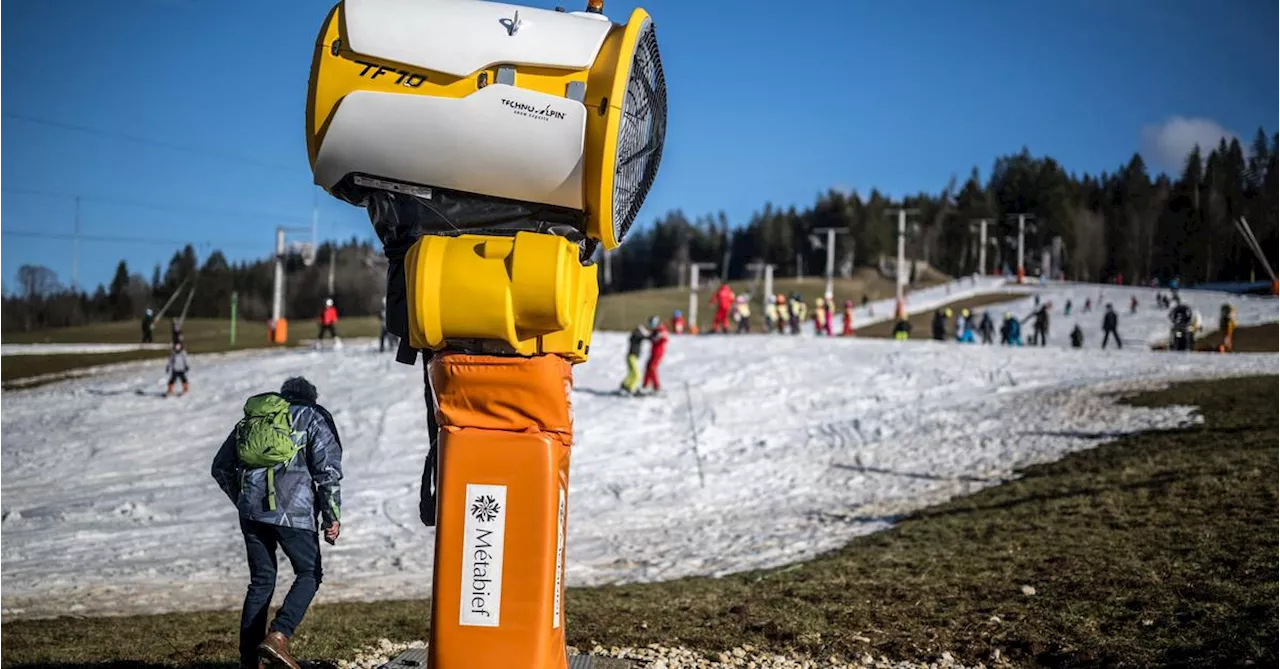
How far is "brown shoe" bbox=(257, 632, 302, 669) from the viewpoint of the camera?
5.67 m

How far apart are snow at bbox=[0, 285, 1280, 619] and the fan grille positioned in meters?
6.59

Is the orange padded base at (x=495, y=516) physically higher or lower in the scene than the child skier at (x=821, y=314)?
lower

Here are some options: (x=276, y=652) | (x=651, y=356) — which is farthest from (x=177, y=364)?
(x=276, y=652)

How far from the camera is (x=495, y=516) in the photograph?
4.56 meters

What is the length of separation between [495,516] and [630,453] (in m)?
14.5

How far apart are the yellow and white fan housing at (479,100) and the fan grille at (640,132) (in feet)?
0.23

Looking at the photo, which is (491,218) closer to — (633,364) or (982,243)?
(633,364)

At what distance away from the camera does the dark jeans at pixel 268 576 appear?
19.5 ft

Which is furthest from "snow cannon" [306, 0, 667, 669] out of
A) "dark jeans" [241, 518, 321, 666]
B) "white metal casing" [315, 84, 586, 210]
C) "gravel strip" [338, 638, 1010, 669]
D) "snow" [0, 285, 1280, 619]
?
"snow" [0, 285, 1280, 619]

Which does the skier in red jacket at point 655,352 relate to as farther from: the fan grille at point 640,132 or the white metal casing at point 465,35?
the white metal casing at point 465,35

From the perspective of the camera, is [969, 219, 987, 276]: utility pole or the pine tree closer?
the pine tree

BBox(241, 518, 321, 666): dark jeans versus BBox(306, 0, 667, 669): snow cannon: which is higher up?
BBox(306, 0, 667, 669): snow cannon

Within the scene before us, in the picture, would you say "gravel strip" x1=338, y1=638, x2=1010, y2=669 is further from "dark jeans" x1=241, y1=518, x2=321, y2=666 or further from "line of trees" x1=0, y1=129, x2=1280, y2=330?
"line of trees" x1=0, y1=129, x2=1280, y2=330

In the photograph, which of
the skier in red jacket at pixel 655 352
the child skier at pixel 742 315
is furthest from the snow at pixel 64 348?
the child skier at pixel 742 315
